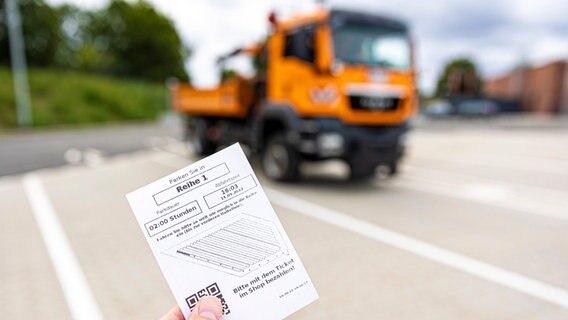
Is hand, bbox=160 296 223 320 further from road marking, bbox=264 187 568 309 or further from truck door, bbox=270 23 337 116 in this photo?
truck door, bbox=270 23 337 116

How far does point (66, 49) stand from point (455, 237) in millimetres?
43712

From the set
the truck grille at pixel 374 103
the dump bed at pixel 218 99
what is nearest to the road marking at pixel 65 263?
the dump bed at pixel 218 99

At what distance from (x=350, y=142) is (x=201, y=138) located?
498 centimetres

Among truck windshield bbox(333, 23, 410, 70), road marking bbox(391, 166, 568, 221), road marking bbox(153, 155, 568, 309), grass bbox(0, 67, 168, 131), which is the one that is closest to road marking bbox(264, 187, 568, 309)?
road marking bbox(153, 155, 568, 309)

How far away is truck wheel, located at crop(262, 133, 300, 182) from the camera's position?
679 centimetres

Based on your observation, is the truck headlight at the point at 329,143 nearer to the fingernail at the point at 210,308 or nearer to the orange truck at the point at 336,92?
the orange truck at the point at 336,92

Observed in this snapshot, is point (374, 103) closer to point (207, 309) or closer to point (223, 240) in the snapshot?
point (223, 240)

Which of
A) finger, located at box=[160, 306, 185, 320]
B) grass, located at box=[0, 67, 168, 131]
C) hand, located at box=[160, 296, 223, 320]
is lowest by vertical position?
finger, located at box=[160, 306, 185, 320]

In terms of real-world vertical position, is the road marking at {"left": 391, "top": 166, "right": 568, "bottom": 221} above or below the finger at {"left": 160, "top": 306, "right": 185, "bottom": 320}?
below

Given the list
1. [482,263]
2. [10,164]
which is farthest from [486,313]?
[10,164]

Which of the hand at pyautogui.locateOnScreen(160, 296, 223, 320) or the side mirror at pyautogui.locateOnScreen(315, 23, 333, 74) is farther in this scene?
the side mirror at pyautogui.locateOnScreen(315, 23, 333, 74)

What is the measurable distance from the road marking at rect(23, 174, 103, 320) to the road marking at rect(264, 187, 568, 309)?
2.66 m

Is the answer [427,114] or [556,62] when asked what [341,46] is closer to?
[427,114]

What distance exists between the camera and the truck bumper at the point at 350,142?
20.2 ft
